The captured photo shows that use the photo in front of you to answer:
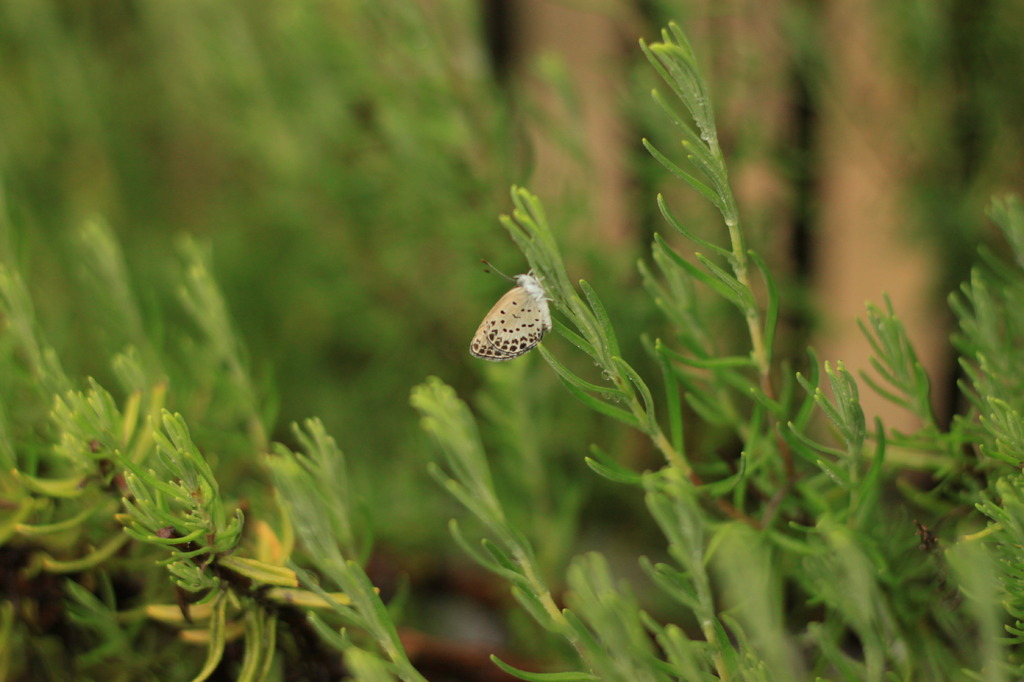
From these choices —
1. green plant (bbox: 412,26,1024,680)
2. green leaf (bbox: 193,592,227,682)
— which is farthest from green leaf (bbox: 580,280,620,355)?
green leaf (bbox: 193,592,227,682)

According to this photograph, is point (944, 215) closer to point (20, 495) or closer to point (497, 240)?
point (497, 240)

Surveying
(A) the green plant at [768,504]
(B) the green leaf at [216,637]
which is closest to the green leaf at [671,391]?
(A) the green plant at [768,504]

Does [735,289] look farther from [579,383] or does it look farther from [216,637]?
[216,637]

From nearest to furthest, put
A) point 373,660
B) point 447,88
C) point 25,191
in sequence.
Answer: point 373,660 → point 447,88 → point 25,191

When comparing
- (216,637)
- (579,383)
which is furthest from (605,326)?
(216,637)

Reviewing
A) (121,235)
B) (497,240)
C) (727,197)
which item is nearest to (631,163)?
(497,240)

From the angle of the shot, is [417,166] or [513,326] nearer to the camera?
[513,326]
